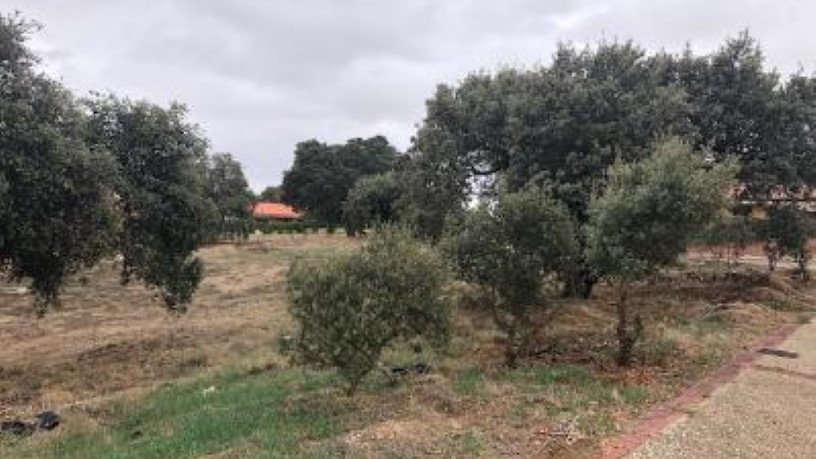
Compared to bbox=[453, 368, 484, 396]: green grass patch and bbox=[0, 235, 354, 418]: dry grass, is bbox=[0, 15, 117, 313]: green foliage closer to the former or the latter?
bbox=[0, 235, 354, 418]: dry grass

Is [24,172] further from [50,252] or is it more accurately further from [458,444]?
[458,444]

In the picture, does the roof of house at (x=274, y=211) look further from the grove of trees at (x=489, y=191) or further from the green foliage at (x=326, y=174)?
the grove of trees at (x=489, y=191)

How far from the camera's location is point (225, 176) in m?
96.8

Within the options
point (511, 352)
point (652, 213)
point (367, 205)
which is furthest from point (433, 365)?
point (367, 205)

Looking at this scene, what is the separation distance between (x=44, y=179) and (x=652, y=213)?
44.7 ft

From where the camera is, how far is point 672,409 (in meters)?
15.0

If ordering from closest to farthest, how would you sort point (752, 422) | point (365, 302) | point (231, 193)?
1. point (752, 422)
2. point (365, 302)
3. point (231, 193)

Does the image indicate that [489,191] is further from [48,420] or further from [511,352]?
[48,420]

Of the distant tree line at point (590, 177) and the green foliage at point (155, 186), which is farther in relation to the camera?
the green foliage at point (155, 186)

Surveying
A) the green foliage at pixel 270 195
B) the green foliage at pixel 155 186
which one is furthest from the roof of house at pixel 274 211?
the green foliage at pixel 155 186

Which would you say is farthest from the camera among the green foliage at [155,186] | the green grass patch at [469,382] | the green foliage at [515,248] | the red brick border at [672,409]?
the green foliage at [155,186]

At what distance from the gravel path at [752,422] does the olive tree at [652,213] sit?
2.90 m

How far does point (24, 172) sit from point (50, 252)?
2.95m

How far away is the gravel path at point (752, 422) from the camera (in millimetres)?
12672
